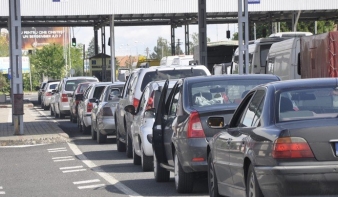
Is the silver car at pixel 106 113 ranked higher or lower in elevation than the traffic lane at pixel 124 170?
higher

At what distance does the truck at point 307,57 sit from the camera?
28391mm

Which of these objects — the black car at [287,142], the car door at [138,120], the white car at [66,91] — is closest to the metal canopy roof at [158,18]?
the white car at [66,91]

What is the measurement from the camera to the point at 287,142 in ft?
27.7

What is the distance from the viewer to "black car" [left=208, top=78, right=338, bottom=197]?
8375mm

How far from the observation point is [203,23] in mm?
41562

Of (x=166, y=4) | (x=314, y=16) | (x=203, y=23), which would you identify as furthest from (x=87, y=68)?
(x=203, y=23)

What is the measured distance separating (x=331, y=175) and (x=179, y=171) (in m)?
5.17

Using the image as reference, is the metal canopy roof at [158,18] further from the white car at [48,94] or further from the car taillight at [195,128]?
the car taillight at [195,128]

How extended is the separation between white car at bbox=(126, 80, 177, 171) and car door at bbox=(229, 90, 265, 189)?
6.59 m

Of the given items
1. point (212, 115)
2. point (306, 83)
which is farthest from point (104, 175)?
point (306, 83)

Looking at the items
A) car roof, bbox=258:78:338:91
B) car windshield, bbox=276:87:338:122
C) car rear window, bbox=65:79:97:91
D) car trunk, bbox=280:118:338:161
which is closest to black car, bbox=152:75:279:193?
car roof, bbox=258:78:338:91

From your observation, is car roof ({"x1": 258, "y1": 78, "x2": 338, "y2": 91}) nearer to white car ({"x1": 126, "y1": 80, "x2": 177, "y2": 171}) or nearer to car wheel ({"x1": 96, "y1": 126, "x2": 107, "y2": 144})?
white car ({"x1": 126, "y1": 80, "x2": 177, "y2": 171})

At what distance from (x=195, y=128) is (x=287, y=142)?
14.9 ft

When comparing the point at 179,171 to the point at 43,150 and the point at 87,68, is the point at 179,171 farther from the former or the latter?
the point at 87,68
